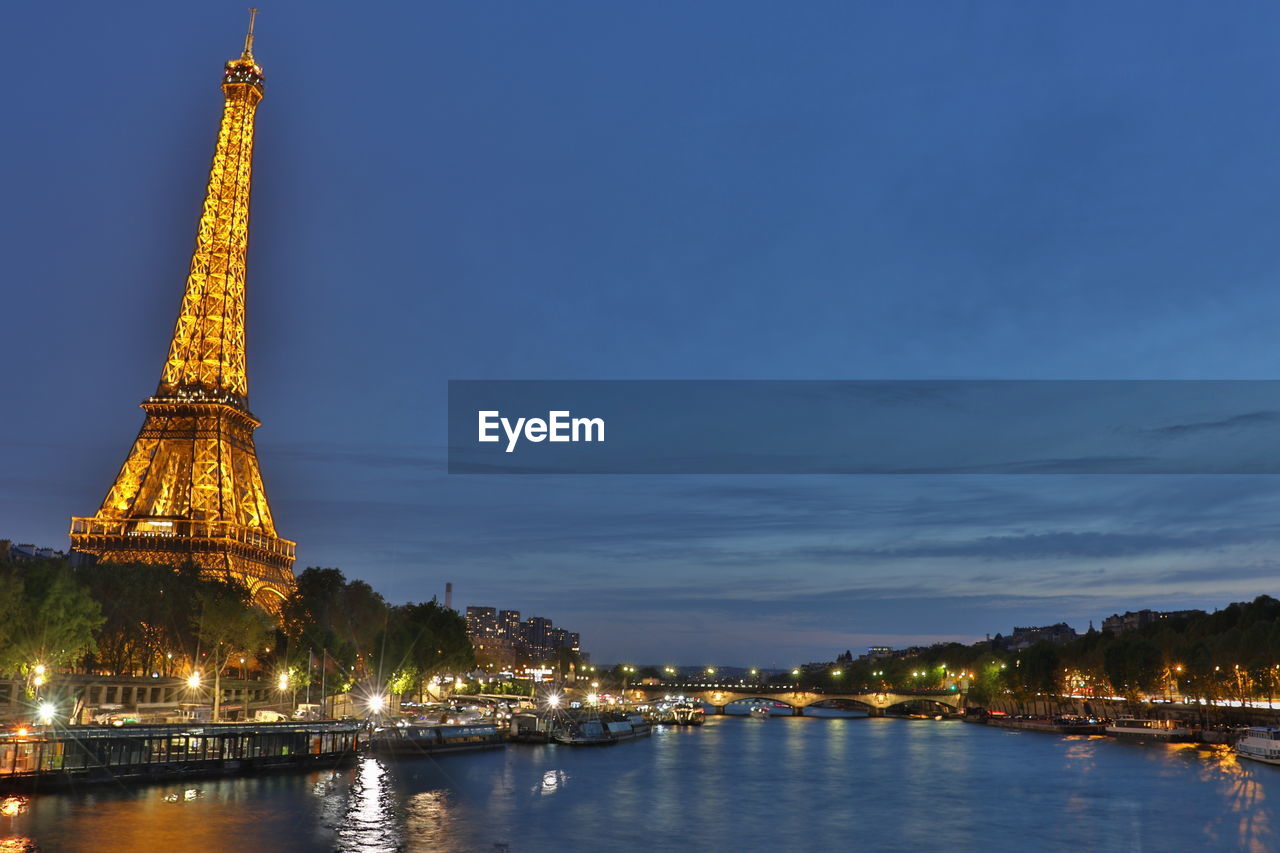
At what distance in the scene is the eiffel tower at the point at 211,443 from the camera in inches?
4124

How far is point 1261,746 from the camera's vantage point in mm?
86438

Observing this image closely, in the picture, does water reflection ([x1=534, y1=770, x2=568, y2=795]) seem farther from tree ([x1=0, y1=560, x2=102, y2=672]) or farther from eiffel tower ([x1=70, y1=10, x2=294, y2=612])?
eiffel tower ([x1=70, y1=10, x2=294, y2=612])

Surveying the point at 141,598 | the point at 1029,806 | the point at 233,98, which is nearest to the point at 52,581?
the point at 141,598

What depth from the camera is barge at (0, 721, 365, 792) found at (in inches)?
2063

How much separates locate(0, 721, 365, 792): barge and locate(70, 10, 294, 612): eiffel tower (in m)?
33.0

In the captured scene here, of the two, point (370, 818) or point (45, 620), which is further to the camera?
point (45, 620)

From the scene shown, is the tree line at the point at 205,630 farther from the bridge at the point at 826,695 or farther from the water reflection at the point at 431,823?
the bridge at the point at 826,695

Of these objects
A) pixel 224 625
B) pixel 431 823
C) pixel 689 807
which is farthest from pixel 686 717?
pixel 431 823

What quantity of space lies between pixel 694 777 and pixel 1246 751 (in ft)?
146

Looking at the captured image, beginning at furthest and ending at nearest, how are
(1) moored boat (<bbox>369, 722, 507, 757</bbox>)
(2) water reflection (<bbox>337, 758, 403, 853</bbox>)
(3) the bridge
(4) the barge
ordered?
(3) the bridge → (1) moored boat (<bbox>369, 722, 507, 757</bbox>) → (4) the barge → (2) water reflection (<bbox>337, 758, 403, 853</bbox>)

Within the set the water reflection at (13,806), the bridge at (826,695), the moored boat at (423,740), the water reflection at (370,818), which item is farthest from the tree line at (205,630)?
the bridge at (826,695)

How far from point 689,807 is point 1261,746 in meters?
50.3

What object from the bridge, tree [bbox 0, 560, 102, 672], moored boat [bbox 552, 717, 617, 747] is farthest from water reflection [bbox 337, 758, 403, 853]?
the bridge

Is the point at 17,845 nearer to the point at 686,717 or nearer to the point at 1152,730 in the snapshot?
the point at 1152,730
